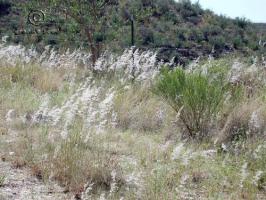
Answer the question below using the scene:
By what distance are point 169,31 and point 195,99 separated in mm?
17950

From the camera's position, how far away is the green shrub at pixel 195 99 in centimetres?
490

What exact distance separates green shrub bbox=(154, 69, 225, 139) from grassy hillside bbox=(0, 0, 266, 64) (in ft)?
28.5

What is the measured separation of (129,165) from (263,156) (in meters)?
1.08

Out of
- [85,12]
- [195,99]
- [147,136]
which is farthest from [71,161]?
[85,12]

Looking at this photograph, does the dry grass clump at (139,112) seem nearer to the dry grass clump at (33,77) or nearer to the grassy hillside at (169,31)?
the dry grass clump at (33,77)

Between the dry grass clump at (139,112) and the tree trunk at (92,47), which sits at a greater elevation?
the tree trunk at (92,47)

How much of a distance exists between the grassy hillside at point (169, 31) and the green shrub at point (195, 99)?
8.69 metres

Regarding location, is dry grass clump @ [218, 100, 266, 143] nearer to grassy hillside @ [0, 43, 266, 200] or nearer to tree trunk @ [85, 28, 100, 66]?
grassy hillside @ [0, 43, 266, 200]

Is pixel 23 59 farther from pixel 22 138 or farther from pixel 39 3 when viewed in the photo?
pixel 22 138

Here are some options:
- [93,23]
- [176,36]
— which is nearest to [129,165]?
[93,23]

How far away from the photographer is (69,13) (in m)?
10.4

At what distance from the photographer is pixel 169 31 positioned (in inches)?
888

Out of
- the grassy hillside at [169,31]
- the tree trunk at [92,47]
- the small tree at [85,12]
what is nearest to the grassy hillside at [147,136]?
the tree trunk at [92,47]

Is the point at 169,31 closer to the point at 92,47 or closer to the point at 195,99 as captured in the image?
the point at 92,47
